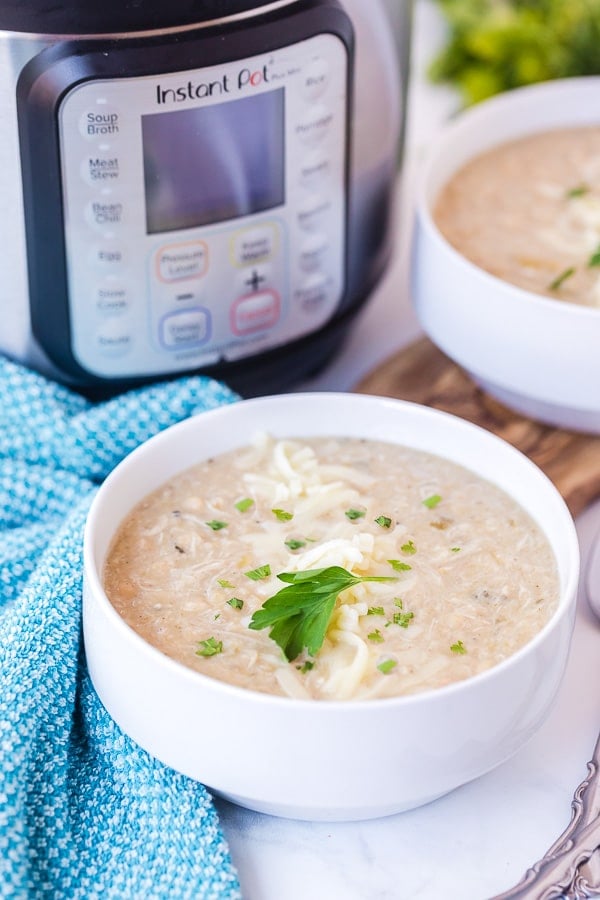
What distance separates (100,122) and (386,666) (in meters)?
0.49

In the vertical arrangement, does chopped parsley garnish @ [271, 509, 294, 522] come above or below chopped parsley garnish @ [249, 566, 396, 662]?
below

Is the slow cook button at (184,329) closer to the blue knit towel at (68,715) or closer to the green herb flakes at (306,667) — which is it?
the blue knit towel at (68,715)

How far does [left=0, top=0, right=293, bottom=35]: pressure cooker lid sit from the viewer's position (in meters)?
1.02

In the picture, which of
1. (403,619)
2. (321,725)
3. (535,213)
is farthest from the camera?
(535,213)

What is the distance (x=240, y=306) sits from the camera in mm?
1229

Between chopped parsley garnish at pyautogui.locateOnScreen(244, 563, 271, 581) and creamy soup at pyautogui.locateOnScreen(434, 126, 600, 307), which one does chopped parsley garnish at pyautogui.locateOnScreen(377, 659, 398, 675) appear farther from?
creamy soup at pyautogui.locateOnScreen(434, 126, 600, 307)

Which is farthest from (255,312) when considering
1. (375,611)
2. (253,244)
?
(375,611)

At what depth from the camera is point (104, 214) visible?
3.69 feet

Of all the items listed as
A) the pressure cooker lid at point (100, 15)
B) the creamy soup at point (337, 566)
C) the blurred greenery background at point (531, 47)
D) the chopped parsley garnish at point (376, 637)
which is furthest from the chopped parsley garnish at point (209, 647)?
the blurred greenery background at point (531, 47)

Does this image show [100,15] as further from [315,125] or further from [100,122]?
[315,125]

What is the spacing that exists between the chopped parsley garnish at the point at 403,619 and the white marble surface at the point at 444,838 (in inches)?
5.5

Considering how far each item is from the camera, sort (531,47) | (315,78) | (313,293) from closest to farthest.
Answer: (315,78) → (313,293) → (531,47)

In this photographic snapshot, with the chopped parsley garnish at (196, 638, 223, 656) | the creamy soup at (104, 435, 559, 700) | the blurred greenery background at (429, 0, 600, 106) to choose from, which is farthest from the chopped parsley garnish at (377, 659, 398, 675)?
the blurred greenery background at (429, 0, 600, 106)

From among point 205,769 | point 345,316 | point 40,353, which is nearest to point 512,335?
point 345,316
